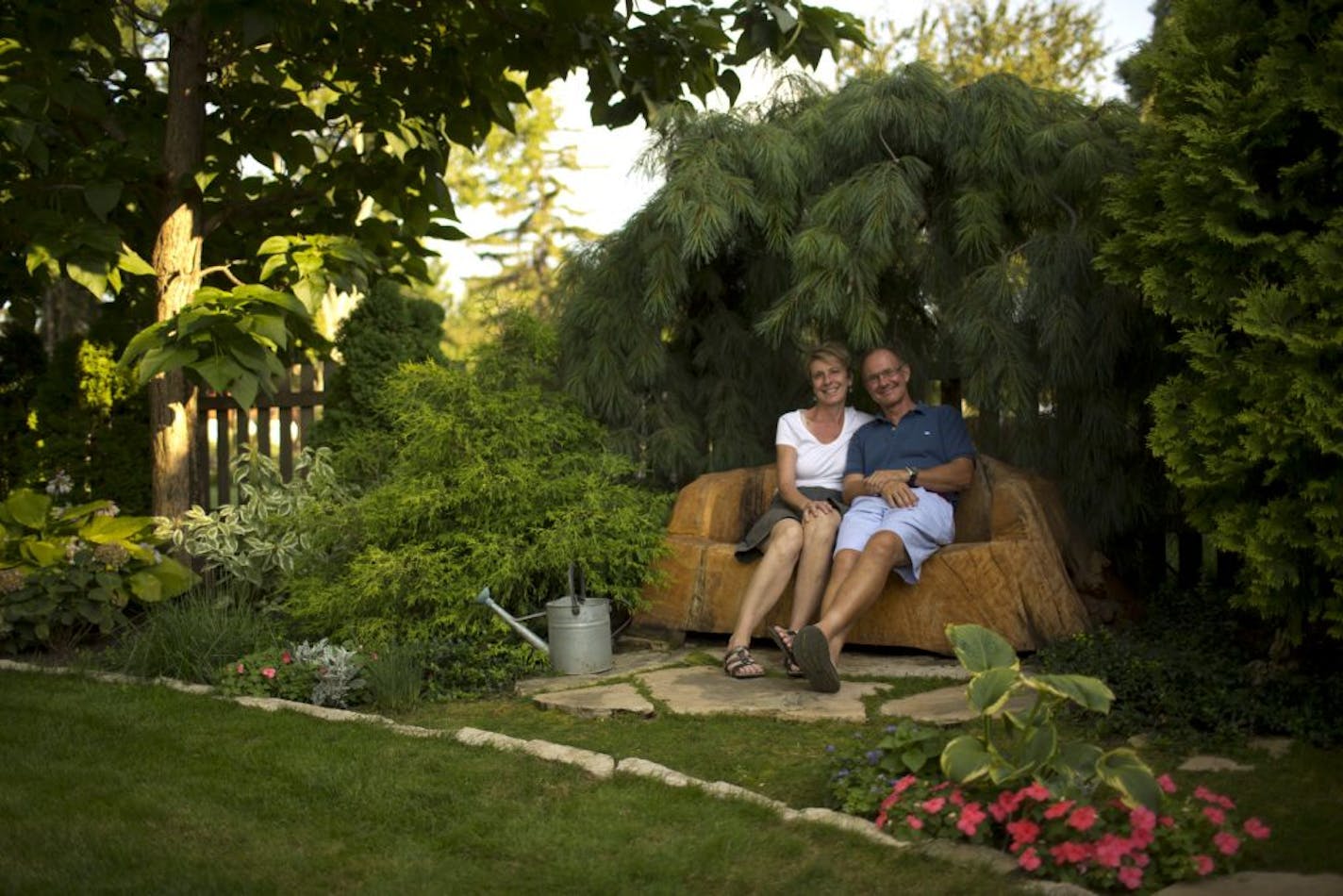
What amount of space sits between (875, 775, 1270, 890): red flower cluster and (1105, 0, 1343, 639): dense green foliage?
1200 mm

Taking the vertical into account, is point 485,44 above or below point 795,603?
above

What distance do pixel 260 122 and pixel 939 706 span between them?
4497mm

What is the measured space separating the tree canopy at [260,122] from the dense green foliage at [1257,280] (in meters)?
1.33

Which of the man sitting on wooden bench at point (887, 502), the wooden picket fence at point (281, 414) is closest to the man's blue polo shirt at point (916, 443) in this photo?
the man sitting on wooden bench at point (887, 502)

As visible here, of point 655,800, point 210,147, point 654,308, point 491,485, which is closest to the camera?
point 655,800

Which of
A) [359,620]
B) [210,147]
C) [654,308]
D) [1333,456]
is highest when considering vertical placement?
[210,147]

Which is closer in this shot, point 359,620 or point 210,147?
point 359,620

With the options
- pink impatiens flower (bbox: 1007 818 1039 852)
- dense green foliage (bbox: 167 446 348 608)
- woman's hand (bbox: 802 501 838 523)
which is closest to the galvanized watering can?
woman's hand (bbox: 802 501 838 523)

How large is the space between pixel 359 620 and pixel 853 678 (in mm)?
1964

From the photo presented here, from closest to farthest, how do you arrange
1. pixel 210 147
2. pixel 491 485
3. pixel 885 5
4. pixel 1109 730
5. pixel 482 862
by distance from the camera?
pixel 482 862 → pixel 1109 730 → pixel 491 485 → pixel 210 147 → pixel 885 5

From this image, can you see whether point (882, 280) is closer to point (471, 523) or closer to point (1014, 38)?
point (471, 523)

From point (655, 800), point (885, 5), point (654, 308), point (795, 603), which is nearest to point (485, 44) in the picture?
point (654, 308)

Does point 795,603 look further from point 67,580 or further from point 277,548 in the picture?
point 67,580

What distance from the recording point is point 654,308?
575cm
